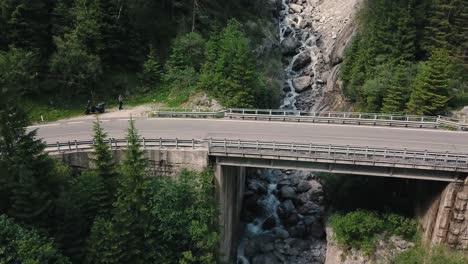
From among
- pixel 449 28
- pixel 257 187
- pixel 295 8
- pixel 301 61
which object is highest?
pixel 295 8

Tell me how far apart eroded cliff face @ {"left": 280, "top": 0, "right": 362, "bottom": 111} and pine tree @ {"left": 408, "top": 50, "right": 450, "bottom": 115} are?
10780 mm

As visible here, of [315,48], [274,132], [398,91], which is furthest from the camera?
[315,48]

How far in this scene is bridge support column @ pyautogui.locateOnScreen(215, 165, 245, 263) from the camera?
97.9 ft

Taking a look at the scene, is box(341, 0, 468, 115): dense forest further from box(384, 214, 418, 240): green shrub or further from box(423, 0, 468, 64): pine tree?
box(384, 214, 418, 240): green shrub

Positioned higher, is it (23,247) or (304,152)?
(304,152)

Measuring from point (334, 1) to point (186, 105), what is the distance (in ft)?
134

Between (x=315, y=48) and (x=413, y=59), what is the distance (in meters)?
20.7

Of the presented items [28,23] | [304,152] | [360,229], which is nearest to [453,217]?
[360,229]

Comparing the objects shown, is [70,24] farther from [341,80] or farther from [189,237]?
[341,80]

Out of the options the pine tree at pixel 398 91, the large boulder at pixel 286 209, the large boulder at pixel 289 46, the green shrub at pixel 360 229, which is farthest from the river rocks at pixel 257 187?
the large boulder at pixel 289 46

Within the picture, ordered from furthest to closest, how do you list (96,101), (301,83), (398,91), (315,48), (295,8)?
(295,8) → (315,48) → (301,83) → (96,101) → (398,91)

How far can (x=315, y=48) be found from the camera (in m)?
62.8

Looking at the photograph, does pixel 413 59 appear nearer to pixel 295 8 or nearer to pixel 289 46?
pixel 289 46

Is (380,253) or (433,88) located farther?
(433,88)
